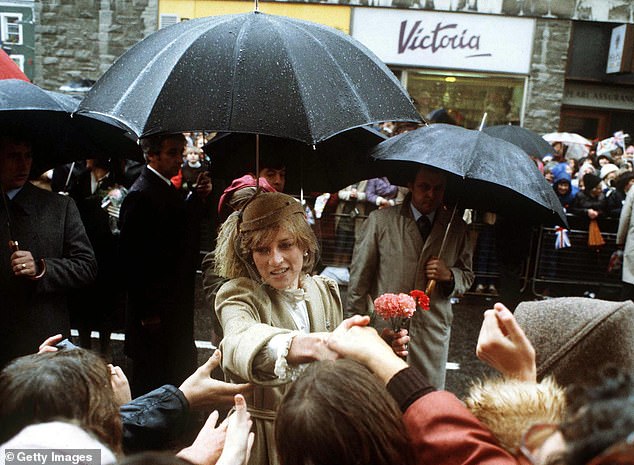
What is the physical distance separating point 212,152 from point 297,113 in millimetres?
1903

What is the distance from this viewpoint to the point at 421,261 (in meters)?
3.77

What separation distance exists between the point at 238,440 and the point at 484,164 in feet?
6.59

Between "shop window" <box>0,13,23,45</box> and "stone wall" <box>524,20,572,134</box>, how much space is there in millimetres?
12284

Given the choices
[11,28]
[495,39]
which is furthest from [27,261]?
[11,28]

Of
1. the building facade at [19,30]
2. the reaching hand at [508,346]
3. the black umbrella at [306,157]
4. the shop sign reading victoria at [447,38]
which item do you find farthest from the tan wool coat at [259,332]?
the building facade at [19,30]

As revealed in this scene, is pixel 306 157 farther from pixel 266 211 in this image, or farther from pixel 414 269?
pixel 266 211

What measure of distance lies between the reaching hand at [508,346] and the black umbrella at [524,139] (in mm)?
6340

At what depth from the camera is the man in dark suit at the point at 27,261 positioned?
3.04 m

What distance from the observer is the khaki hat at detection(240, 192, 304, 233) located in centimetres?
225

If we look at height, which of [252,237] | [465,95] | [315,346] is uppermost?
[465,95]

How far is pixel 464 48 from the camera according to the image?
13461 millimetres

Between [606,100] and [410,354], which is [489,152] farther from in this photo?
[606,100]

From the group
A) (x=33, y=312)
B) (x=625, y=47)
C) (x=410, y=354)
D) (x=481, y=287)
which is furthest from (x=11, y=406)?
(x=625, y=47)

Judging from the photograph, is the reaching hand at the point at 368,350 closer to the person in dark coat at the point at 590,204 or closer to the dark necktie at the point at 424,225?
the dark necktie at the point at 424,225
